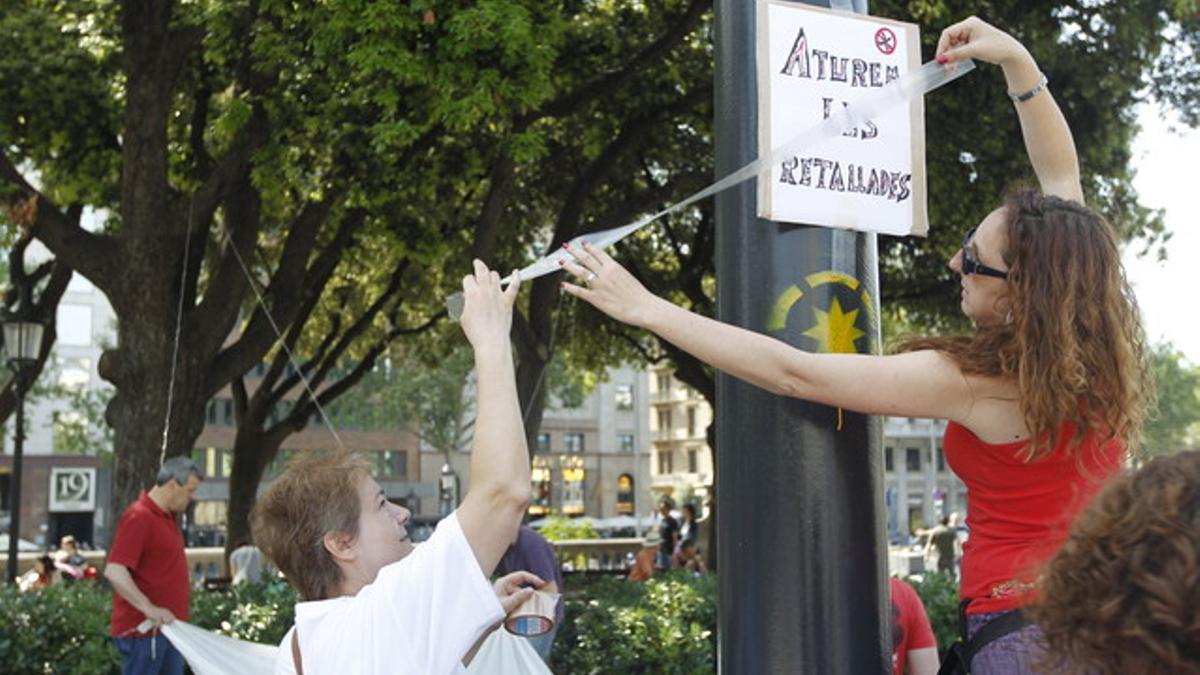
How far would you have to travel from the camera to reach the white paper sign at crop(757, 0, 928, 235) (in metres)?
3.19

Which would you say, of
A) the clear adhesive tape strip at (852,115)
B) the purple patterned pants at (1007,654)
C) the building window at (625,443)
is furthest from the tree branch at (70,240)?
the building window at (625,443)

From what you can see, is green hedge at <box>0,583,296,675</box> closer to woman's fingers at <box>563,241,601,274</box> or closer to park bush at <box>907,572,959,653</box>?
park bush at <box>907,572,959,653</box>

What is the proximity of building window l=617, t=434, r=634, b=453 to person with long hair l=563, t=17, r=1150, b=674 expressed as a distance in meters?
82.5

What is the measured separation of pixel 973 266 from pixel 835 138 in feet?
2.00

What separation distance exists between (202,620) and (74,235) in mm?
5923

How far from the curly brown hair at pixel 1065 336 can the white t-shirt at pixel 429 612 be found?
3.35 ft

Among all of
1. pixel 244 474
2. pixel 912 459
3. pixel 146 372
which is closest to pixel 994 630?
pixel 146 372

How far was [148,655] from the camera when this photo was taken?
803cm

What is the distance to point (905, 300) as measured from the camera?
23.1m

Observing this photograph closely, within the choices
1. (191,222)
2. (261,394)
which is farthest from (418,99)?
(261,394)

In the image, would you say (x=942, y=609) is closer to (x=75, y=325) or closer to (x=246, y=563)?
(x=246, y=563)

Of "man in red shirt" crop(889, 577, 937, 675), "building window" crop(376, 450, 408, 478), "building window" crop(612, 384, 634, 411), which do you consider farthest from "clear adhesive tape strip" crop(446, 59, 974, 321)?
"building window" crop(612, 384, 634, 411)

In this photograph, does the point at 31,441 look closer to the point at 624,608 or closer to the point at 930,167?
the point at 930,167

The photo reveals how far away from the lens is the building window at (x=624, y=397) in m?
84.4
